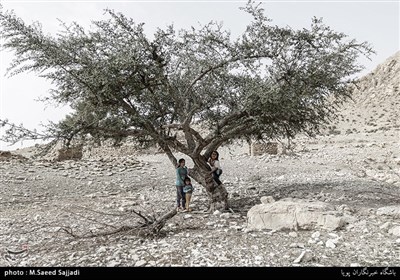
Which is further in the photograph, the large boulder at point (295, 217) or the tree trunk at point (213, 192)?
the tree trunk at point (213, 192)

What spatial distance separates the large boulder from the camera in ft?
25.8

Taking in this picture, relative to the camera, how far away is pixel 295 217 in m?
8.12

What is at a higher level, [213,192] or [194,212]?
[213,192]

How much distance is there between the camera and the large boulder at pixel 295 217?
785cm

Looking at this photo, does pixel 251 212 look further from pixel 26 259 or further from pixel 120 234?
pixel 26 259

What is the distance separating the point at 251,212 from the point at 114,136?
4.11 m
